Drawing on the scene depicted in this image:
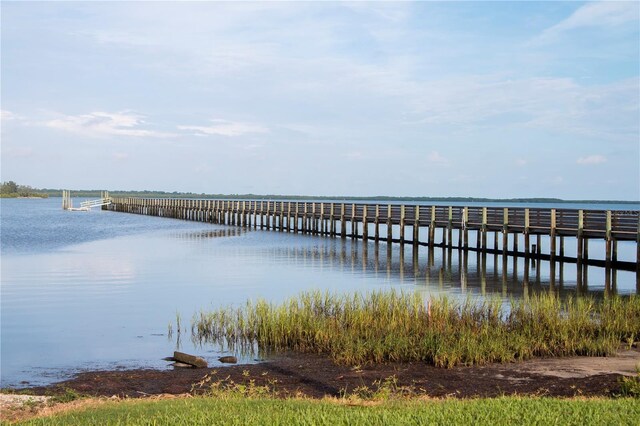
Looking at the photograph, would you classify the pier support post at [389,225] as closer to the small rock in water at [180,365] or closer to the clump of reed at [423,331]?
the clump of reed at [423,331]

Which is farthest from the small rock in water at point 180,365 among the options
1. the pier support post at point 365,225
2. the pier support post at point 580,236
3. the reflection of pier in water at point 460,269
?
the pier support post at point 365,225

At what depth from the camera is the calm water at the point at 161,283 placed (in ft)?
56.1

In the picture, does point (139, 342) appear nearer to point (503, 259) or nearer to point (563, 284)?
point (563, 284)

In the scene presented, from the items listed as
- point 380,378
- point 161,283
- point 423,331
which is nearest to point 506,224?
point 161,283

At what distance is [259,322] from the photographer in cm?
1733

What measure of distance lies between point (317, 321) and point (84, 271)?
18902 millimetres

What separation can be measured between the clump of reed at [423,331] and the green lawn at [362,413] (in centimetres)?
391

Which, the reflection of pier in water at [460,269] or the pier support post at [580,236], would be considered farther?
the pier support post at [580,236]

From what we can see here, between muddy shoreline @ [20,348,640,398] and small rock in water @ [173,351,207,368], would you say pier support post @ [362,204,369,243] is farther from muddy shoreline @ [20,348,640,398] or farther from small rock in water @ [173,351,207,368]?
muddy shoreline @ [20,348,640,398]

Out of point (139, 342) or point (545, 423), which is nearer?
point (545, 423)

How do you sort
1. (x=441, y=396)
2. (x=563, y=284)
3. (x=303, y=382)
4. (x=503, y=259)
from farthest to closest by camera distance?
1. (x=503, y=259)
2. (x=563, y=284)
3. (x=303, y=382)
4. (x=441, y=396)

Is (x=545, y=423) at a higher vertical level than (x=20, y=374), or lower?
higher

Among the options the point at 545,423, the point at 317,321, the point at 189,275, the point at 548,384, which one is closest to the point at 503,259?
the point at 189,275

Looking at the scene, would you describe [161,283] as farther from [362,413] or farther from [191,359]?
[362,413]
